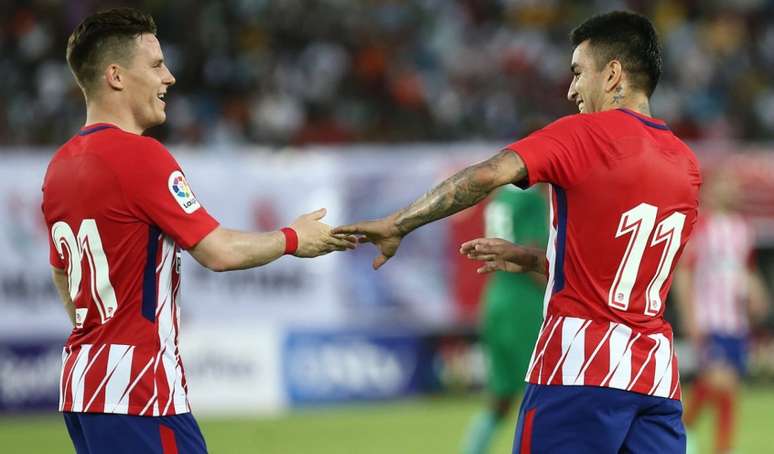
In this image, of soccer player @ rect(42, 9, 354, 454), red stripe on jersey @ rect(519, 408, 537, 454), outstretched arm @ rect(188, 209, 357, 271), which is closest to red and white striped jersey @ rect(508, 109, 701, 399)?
red stripe on jersey @ rect(519, 408, 537, 454)

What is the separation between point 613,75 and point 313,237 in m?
1.31

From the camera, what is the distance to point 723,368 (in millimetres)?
9609

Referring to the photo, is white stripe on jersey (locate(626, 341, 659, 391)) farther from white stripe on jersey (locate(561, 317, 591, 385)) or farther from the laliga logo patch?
the laliga logo patch

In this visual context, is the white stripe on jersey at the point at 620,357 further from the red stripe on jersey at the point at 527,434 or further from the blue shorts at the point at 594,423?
the red stripe on jersey at the point at 527,434

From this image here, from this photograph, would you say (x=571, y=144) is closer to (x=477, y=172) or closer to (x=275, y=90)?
(x=477, y=172)

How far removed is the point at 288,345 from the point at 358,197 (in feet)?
6.02

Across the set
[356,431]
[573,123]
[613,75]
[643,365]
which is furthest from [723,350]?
[573,123]

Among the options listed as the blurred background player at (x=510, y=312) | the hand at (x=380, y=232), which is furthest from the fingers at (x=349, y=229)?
the blurred background player at (x=510, y=312)

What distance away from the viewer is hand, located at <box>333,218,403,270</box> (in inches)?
186

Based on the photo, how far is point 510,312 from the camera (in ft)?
28.8

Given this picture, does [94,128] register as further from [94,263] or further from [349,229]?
[349,229]

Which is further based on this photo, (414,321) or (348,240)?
(414,321)

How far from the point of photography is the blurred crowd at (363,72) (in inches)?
603

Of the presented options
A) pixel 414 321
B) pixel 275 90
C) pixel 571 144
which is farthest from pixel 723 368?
pixel 275 90
